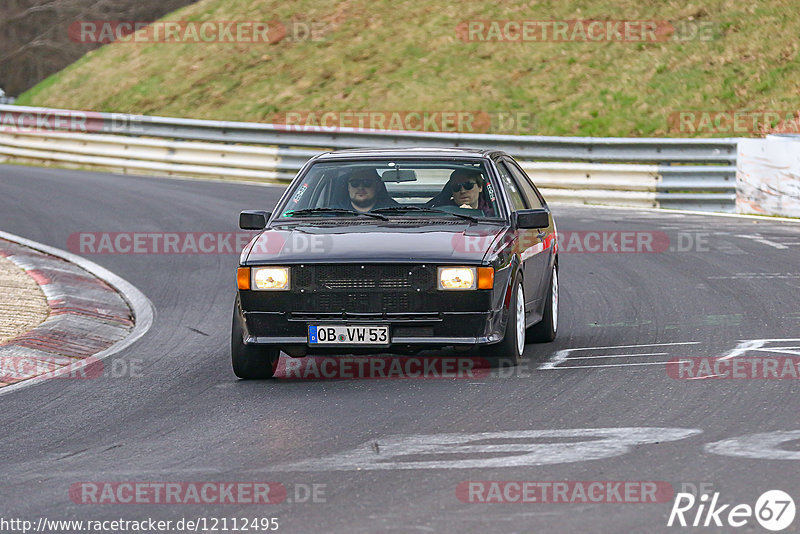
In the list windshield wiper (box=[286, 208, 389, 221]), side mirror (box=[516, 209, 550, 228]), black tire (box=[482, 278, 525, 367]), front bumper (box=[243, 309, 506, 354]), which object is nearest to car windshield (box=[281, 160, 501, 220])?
windshield wiper (box=[286, 208, 389, 221])

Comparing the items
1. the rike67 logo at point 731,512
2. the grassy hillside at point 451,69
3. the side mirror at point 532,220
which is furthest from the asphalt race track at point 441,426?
the grassy hillside at point 451,69

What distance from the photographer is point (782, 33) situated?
27.6 m

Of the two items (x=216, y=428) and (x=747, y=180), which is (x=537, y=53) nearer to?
(x=747, y=180)

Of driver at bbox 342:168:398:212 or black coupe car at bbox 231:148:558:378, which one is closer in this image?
black coupe car at bbox 231:148:558:378

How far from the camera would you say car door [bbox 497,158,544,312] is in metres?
9.52

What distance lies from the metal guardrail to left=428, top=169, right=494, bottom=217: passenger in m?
11.5

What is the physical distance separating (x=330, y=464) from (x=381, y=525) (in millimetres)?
1106

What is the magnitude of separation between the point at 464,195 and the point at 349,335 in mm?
1708

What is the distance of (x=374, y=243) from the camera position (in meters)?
8.65

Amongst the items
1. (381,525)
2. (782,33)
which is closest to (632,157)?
(782,33)

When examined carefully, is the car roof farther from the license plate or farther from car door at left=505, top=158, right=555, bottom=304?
the license plate

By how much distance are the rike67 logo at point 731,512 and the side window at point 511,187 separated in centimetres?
458

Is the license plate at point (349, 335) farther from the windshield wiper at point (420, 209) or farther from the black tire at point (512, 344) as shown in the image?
the windshield wiper at point (420, 209)

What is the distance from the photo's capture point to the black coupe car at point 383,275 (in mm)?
8414
